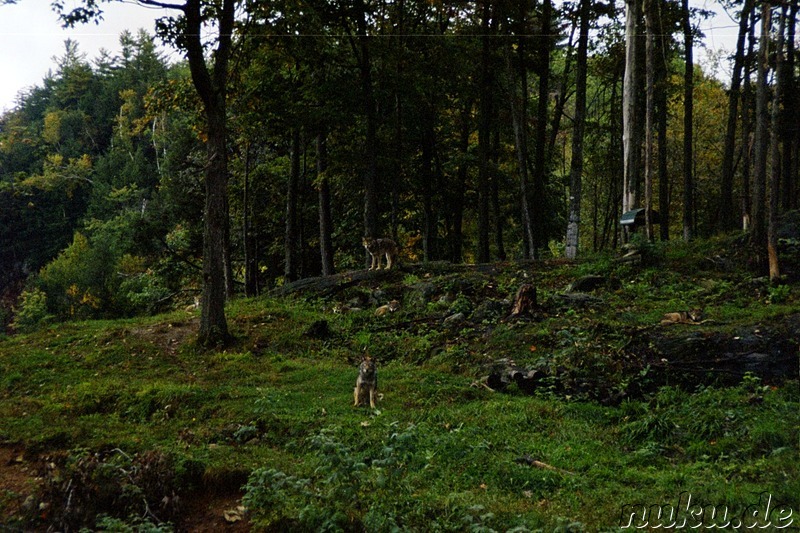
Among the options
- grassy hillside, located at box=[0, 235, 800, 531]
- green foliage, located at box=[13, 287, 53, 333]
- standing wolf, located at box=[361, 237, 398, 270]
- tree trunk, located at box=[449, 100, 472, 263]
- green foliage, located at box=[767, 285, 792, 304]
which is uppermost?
tree trunk, located at box=[449, 100, 472, 263]

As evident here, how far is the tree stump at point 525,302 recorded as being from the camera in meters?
11.2

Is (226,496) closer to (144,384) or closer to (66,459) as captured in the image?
(66,459)

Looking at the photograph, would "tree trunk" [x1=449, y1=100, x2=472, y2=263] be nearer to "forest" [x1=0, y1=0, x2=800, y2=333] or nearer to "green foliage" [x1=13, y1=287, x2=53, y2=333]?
"forest" [x1=0, y1=0, x2=800, y2=333]

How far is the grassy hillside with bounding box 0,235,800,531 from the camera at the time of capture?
492 cm

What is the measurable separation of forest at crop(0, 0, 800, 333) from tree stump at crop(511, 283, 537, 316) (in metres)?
4.20

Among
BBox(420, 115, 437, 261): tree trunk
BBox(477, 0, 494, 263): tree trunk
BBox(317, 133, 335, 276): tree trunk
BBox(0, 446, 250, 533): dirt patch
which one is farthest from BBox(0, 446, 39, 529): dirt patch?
BBox(420, 115, 437, 261): tree trunk

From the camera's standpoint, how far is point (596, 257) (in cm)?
1463

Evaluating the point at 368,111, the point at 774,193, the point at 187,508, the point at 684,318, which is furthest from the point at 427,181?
the point at 187,508

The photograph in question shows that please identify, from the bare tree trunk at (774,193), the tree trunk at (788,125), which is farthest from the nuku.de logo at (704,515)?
the tree trunk at (788,125)

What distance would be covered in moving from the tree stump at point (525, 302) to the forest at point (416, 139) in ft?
13.8

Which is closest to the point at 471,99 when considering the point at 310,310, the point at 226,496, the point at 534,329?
the point at 310,310

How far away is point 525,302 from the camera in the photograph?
443 inches

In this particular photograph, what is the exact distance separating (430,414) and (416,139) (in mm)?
16090

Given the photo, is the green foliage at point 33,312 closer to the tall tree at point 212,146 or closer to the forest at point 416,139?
the forest at point 416,139
